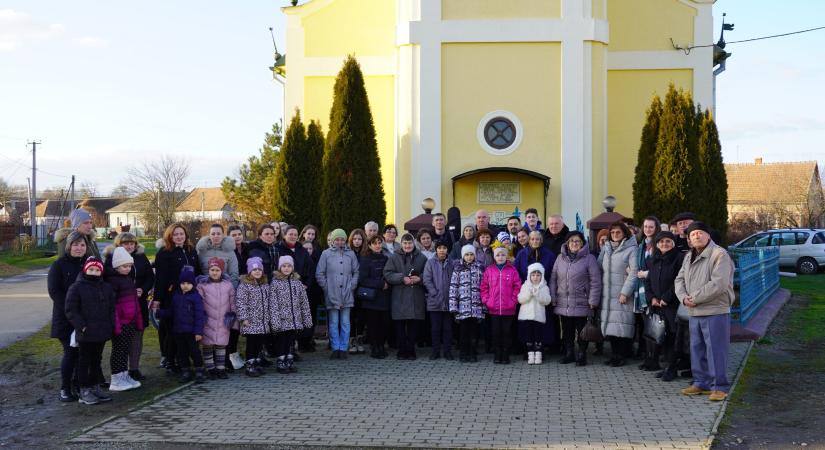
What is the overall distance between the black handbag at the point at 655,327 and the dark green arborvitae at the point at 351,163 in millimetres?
7627

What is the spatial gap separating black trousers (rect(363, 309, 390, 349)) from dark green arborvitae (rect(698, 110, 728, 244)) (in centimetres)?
779

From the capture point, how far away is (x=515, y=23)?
734 inches

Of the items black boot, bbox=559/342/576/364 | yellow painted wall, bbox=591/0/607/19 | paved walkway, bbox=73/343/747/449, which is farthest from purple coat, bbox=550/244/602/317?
yellow painted wall, bbox=591/0/607/19

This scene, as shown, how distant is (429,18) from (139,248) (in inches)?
421

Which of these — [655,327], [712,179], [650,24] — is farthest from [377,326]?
[650,24]

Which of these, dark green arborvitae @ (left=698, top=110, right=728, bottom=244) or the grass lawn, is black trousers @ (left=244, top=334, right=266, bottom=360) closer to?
the grass lawn

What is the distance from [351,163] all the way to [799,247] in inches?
655

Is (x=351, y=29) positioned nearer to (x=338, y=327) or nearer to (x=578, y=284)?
(x=338, y=327)

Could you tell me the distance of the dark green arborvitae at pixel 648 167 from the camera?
16.4 m

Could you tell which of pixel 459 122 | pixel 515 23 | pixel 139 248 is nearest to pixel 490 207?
pixel 459 122

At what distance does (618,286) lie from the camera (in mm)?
9914

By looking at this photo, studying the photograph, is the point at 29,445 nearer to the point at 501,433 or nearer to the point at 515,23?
the point at 501,433

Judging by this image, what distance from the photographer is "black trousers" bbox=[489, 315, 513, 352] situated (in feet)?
34.0

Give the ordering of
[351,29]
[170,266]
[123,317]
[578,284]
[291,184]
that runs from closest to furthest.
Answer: [123,317] < [170,266] < [578,284] < [291,184] < [351,29]
